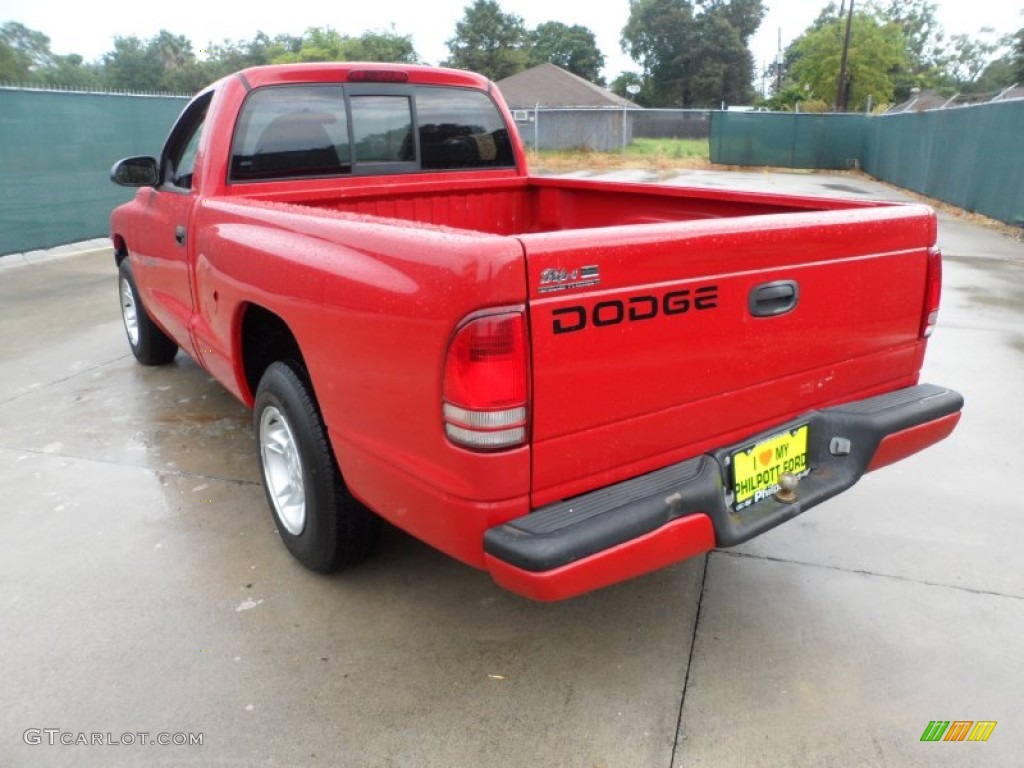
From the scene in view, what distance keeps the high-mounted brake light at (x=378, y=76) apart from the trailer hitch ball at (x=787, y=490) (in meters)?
2.73

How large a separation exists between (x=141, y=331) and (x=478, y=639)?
376 centimetres

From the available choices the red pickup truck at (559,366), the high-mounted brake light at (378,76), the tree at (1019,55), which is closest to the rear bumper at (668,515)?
the red pickup truck at (559,366)

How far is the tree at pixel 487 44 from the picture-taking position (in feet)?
233

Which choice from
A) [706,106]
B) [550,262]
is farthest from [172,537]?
[706,106]

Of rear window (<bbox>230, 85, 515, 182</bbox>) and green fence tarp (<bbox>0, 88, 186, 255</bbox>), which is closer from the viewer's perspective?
rear window (<bbox>230, 85, 515, 182</bbox>)

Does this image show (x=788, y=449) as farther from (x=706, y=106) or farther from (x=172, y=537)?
(x=706, y=106)

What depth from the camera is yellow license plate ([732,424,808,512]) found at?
7.72 feet

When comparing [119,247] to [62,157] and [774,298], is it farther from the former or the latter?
[62,157]

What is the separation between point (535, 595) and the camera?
1.95m

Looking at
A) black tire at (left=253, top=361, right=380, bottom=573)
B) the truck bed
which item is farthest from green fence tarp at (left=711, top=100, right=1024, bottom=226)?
black tire at (left=253, top=361, right=380, bottom=573)

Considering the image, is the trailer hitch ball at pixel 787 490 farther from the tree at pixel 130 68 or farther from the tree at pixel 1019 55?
the tree at pixel 130 68

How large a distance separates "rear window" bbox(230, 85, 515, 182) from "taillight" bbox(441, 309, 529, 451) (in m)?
2.10

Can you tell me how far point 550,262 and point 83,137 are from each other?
11.3 meters

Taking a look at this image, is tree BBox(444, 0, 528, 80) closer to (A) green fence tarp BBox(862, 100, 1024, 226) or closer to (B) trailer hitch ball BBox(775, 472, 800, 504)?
(A) green fence tarp BBox(862, 100, 1024, 226)
